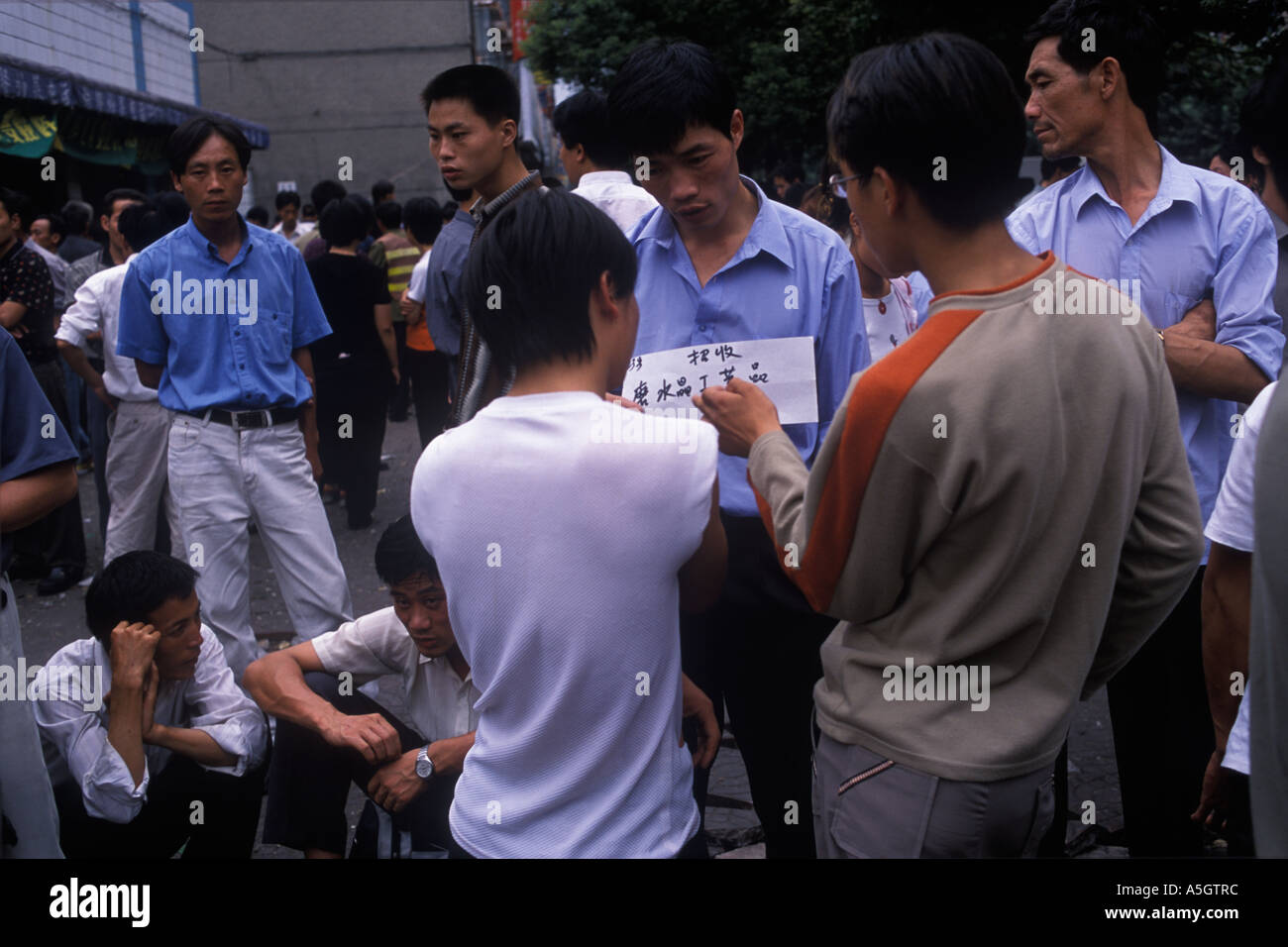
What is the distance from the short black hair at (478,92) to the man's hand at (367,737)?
1.71 m

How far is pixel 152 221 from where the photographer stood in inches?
226

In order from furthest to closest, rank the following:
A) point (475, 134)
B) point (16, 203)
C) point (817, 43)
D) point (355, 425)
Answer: point (817, 43) → point (355, 425) → point (16, 203) → point (475, 134)

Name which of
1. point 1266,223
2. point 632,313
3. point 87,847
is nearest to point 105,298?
point 87,847

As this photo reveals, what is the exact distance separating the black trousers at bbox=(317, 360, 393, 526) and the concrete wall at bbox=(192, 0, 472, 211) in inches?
608

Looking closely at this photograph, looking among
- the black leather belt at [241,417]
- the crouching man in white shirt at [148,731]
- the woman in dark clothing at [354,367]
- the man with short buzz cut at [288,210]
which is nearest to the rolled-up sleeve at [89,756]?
the crouching man in white shirt at [148,731]

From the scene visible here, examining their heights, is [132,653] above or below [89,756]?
above

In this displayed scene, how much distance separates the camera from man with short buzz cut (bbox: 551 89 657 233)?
3.61 meters

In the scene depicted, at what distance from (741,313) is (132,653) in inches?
66.9

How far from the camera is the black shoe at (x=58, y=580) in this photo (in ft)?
20.1

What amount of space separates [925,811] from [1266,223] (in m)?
1.71

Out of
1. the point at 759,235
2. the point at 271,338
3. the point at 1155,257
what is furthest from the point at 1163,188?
the point at 271,338

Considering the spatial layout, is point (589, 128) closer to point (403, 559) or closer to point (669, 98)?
point (669, 98)
